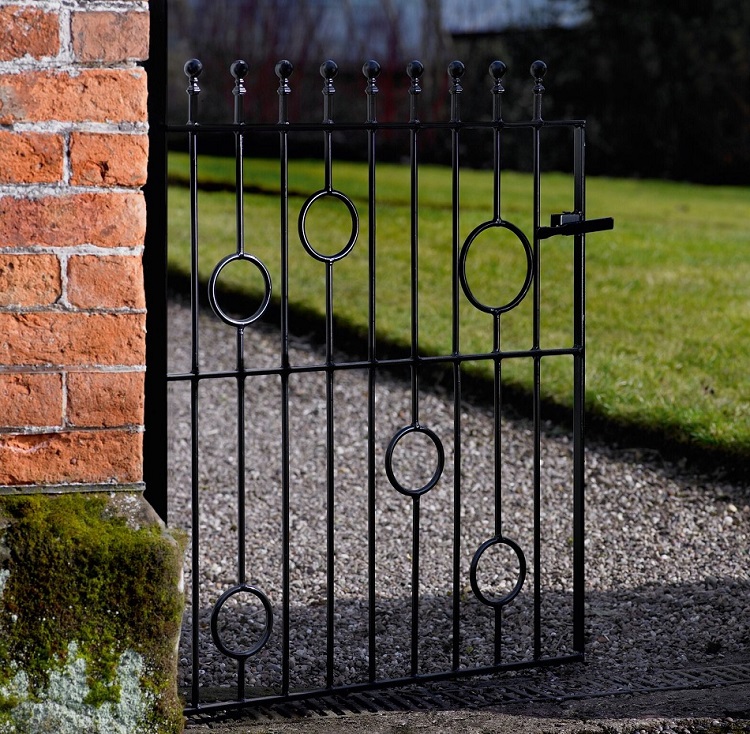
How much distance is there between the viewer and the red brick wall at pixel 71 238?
222cm

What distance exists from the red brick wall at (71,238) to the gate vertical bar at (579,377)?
1.41m

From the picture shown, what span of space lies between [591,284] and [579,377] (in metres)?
5.38

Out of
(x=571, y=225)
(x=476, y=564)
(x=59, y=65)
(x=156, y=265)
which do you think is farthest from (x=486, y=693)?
(x=59, y=65)

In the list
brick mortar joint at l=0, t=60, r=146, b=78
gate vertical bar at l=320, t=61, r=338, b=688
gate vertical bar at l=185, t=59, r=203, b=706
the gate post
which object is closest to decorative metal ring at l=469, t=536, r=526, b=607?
gate vertical bar at l=320, t=61, r=338, b=688

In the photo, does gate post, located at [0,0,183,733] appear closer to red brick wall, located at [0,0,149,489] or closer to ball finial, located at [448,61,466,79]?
red brick wall, located at [0,0,149,489]

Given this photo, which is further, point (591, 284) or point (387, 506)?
point (591, 284)

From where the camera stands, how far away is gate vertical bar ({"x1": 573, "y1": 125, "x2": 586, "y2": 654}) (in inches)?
129

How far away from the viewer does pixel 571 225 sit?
3.17 m

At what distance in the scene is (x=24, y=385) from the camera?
229 cm

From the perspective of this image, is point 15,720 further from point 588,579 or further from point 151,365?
point 588,579

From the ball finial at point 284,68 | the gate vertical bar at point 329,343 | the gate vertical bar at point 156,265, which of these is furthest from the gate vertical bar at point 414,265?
the gate vertical bar at point 156,265

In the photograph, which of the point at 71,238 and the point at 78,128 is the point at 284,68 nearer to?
the point at 78,128

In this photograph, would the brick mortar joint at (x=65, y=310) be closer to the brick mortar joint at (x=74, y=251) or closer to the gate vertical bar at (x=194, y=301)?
the brick mortar joint at (x=74, y=251)

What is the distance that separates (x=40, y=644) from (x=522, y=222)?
850 centimetres
